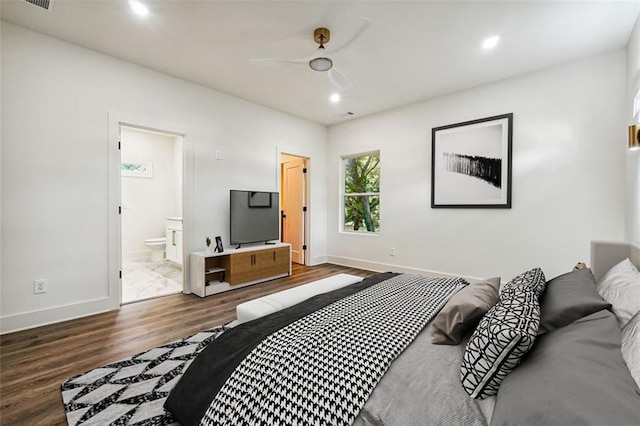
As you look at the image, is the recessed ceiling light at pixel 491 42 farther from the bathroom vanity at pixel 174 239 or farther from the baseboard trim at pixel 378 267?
the bathroom vanity at pixel 174 239

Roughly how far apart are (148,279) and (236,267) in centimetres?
164

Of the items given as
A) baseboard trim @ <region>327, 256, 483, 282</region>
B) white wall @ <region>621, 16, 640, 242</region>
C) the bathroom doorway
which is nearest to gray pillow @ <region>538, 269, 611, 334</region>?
white wall @ <region>621, 16, 640, 242</region>

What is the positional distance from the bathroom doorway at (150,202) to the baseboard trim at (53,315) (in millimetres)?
1976

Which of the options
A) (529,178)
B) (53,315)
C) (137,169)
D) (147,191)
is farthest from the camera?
(147,191)

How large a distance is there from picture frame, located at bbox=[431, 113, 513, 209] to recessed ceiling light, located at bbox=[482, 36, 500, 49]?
1.09 m

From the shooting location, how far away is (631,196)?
8.80 ft

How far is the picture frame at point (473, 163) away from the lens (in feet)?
12.1

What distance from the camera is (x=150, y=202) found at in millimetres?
6191

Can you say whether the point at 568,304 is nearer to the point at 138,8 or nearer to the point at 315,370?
the point at 315,370

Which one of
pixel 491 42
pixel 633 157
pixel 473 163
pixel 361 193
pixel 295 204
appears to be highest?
pixel 491 42

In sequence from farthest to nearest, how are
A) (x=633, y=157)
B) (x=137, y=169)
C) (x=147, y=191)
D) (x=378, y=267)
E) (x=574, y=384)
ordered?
(x=147, y=191), (x=137, y=169), (x=378, y=267), (x=633, y=157), (x=574, y=384)

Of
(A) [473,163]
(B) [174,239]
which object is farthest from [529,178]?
(B) [174,239]

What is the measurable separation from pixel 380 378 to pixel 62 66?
404cm

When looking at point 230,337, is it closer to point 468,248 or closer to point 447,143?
point 468,248
